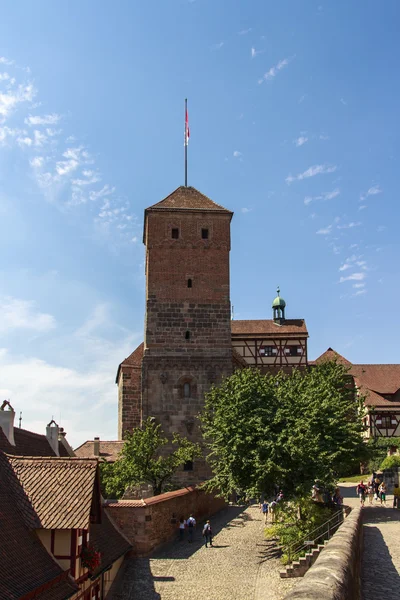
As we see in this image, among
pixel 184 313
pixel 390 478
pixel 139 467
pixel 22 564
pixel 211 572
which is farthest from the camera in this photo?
pixel 390 478

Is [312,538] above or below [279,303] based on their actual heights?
below

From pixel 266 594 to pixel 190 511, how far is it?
11305 millimetres

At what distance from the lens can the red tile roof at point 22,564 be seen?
11078 mm

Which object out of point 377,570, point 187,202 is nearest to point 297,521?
point 377,570

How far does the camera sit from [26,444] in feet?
64.0

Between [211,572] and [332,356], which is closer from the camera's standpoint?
[211,572]

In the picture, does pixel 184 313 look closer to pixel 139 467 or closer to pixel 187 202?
pixel 187 202

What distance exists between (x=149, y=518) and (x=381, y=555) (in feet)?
27.7

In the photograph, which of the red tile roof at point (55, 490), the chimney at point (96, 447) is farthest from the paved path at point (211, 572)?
the chimney at point (96, 447)

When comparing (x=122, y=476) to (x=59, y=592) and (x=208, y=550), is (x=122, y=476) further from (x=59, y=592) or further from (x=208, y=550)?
(x=59, y=592)

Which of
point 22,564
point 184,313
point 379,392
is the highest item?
point 184,313

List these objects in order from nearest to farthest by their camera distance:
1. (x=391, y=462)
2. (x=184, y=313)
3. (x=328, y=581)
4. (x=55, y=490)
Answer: (x=328, y=581) < (x=55, y=490) < (x=184, y=313) < (x=391, y=462)

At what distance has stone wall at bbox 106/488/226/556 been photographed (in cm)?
2108

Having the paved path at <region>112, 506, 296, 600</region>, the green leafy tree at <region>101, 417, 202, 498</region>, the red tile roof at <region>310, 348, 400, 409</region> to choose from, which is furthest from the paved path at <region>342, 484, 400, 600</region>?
the red tile roof at <region>310, 348, 400, 409</region>
